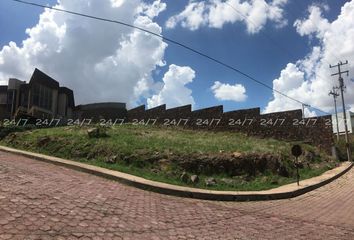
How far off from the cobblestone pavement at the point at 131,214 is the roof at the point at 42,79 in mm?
22021

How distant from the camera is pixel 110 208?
7.69 metres

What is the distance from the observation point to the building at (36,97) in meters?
31.7

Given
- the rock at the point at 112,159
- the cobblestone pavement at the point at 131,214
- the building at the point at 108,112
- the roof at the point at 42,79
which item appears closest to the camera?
the cobblestone pavement at the point at 131,214

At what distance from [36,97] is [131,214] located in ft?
89.9

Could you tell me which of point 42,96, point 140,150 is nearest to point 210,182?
point 140,150

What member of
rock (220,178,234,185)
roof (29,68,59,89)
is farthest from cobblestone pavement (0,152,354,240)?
roof (29,68,59,89)

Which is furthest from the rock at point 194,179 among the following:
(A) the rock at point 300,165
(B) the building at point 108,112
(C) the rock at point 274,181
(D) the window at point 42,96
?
(D) the window at point 42,96

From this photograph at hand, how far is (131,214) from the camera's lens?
7543 millimetres

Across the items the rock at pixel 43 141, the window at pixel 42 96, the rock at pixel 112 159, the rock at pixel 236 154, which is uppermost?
the window at pixel 42 96

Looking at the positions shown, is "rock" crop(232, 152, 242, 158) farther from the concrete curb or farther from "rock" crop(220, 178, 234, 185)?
the concrete curb

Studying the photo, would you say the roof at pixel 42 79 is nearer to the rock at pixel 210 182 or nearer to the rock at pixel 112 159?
the rock at pixel 112 159

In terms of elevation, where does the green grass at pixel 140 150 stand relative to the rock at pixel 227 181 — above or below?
above

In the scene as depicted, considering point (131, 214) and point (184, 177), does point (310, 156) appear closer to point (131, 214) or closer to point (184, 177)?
point (184, 177)

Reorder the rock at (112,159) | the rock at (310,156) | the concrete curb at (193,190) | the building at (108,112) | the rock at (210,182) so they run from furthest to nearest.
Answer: the building at (108,112), the rock at (310,156), the rock at (112,159), the rock at (210,182), the concrete curb at (193,190)
